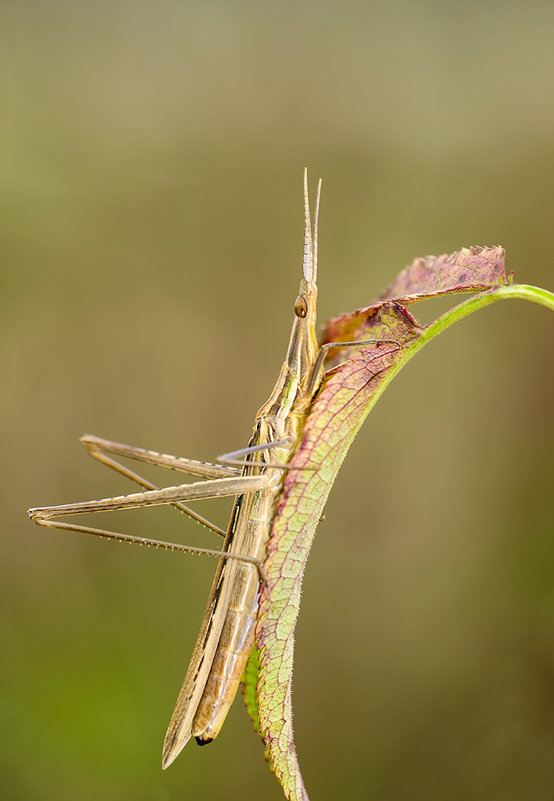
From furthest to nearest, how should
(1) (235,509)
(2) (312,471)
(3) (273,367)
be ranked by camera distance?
(3) (273,367) → (1) (235,509) → (2) (312,471)

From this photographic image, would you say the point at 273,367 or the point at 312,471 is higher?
the point at 273,367

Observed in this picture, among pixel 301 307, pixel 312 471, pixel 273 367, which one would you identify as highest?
pixel 273 367

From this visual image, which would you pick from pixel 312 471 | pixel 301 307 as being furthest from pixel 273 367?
pixel 312 471

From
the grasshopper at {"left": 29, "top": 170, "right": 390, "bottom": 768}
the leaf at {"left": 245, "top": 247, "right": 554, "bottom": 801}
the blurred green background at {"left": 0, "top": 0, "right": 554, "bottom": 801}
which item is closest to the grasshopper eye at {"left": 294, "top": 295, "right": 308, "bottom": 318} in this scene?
the grasshopper at {"left": 29, "top": 170, "right": 390, "bottom": 768}

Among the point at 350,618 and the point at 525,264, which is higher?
the point at 525,264

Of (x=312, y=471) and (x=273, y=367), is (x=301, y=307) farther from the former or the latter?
(x=273, y=367)

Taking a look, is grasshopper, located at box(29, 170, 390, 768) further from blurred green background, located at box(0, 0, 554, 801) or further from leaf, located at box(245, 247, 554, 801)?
blurred green background, located at box(0, 0, 554, 801)

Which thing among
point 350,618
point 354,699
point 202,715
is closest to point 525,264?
point 350,618

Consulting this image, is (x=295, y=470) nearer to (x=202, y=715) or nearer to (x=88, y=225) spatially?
(x=202, y=715)
